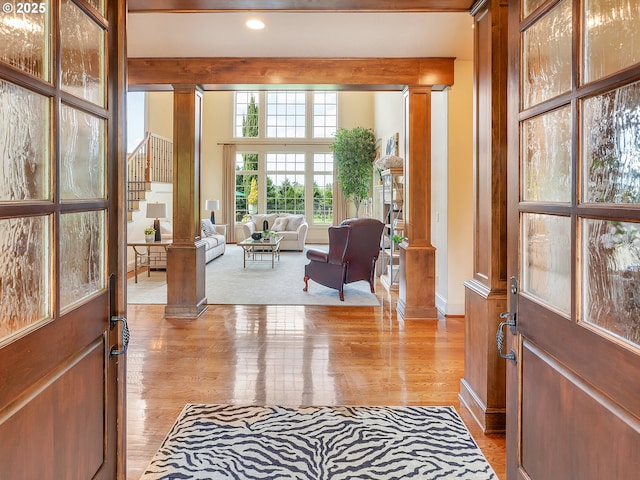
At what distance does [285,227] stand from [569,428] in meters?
10.1

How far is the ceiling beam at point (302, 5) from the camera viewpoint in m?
2.68

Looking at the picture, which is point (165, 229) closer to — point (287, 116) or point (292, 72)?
point (292, 72)

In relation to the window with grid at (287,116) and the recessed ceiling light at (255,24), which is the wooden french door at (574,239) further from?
the window with grid at (287,116)

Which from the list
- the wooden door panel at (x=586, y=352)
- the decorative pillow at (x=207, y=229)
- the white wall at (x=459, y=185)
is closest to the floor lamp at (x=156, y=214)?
the decorative pillow at (x=207, y=229)

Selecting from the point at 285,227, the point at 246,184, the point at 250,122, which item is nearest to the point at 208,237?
the point at 285,227

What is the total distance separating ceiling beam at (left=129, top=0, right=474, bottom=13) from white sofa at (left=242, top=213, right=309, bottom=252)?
25.5ft

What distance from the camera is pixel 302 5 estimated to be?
271 cm

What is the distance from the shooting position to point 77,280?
136 centimetres

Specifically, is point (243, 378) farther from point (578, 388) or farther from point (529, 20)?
point (529, 20)

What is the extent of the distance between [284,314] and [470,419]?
2.76 meters

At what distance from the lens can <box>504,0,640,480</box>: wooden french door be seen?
1049 mm

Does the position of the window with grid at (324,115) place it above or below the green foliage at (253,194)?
above

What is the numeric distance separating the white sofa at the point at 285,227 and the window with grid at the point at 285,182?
2.86 feet

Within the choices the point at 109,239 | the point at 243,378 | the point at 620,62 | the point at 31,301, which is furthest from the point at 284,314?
the point at 620,62
